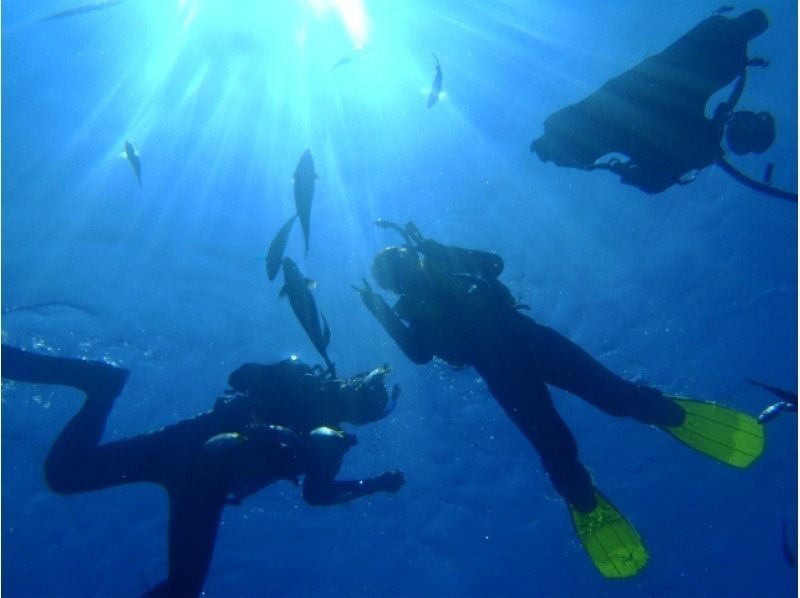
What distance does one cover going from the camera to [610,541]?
6.11 m

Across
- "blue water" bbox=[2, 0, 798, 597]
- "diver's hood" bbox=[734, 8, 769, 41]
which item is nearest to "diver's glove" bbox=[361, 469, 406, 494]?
"diver's hood" bbox=[734, 8, 769, 41]

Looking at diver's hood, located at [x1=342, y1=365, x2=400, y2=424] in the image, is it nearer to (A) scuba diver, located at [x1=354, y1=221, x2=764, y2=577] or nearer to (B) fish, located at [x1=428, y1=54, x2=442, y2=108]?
(A) scuba diver, located at [x1=354, y1=221, x2=764, y2=577]

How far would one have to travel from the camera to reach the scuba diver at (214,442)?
5.09 metres

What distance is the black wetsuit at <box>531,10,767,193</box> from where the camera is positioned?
503 cm

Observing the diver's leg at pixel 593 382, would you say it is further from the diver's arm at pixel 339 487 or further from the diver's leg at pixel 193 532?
the diver's leg at pixel 193 532

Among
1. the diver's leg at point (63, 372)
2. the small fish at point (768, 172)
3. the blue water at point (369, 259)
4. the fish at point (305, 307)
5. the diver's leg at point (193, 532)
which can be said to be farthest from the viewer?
the blue water at point (369, 259)

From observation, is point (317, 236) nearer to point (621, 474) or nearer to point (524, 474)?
point (524, 474)

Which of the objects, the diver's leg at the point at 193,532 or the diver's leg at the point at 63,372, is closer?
the diver's leg at the point at 193,532

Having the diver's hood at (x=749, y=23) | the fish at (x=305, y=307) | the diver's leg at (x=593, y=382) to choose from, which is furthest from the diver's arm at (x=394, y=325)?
the diver's hood at (x=749, y=23)

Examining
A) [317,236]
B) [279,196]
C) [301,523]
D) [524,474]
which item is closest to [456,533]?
[524,474]

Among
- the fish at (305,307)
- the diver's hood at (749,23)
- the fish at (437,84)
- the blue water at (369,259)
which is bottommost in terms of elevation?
the blue water at (369,259)

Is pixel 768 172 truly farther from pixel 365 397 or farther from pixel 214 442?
pixel 214 442

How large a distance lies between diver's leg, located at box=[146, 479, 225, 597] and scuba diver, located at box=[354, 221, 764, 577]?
2.38 m

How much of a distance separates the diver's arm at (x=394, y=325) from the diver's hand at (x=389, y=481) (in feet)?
4.17
